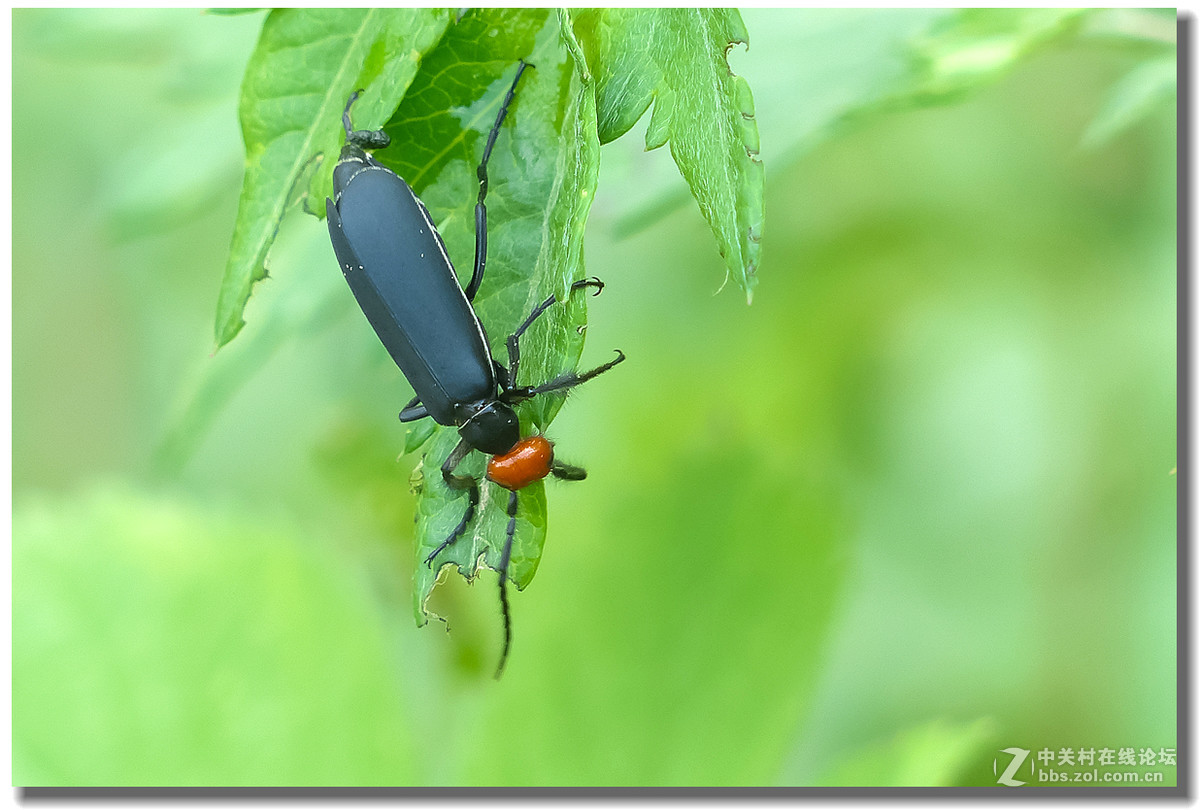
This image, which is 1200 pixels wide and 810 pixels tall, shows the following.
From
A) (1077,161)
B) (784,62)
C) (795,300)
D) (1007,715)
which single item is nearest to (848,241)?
(795,300)

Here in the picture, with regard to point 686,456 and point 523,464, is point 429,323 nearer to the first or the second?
point 523,464

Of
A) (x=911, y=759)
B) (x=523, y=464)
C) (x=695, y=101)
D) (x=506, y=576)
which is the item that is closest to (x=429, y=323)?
(x=523, y=464)

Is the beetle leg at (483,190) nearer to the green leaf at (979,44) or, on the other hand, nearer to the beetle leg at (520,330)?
the beetle leg at (520,330)

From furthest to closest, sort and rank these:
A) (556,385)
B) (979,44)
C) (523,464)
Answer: (979,44) → (523,464) → (556,385)

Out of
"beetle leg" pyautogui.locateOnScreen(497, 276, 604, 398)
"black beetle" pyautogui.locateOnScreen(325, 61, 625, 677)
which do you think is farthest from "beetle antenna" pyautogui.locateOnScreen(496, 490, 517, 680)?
"beetle leg" pyautogui.locateOnScreen(497, 276, 604, 398)

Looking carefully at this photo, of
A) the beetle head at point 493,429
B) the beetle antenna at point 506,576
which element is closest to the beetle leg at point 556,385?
the beetle head at point 493,429

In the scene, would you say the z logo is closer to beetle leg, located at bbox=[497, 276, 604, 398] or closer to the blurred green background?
the blurred green background

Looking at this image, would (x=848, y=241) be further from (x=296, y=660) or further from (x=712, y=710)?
(x=296, y=660)
